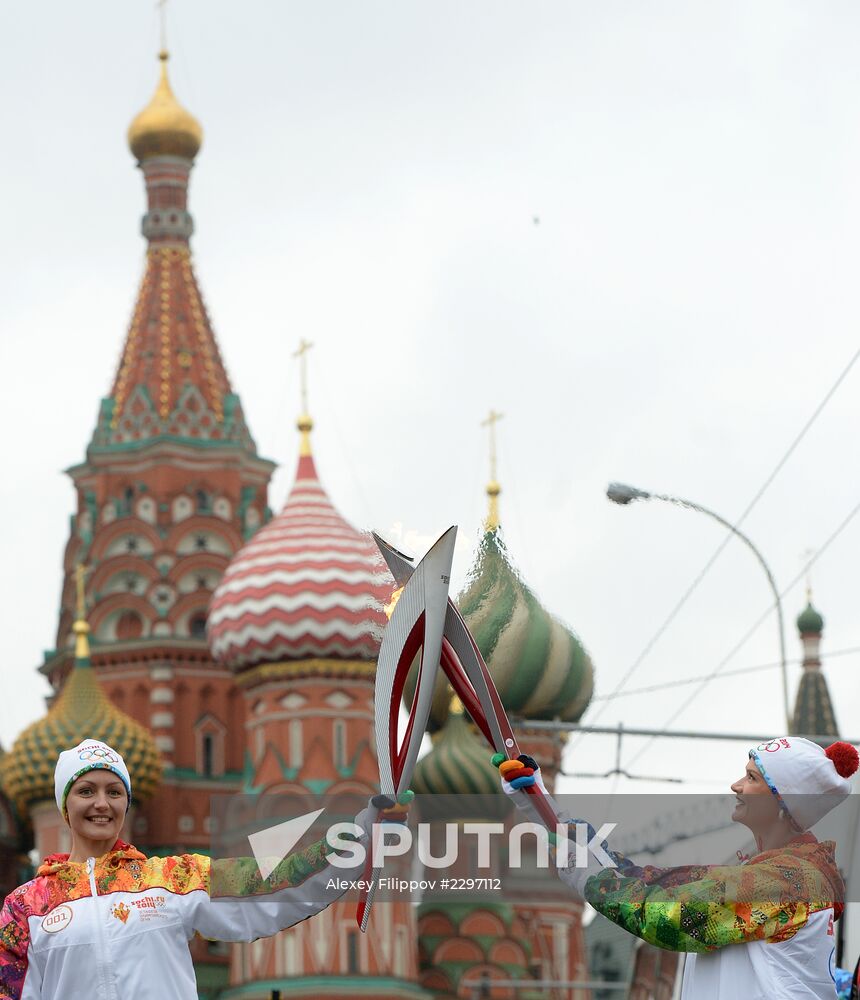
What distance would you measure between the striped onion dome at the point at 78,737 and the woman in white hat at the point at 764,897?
145ft

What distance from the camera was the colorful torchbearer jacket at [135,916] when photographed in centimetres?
681

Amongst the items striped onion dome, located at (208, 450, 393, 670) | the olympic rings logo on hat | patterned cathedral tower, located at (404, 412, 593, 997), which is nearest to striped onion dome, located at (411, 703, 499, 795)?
patterned cathedral tower, located at (404, 412, 593, 997)

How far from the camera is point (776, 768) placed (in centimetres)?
673

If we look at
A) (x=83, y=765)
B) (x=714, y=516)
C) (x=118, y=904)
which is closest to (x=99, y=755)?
(x=83, y=765)

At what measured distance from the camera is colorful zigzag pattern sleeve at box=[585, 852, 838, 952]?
21.8ft

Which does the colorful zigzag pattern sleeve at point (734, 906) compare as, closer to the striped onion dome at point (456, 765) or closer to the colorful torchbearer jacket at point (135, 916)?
the colorful torchbearer jacket at point (135, 916)

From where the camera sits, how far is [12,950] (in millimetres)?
6902

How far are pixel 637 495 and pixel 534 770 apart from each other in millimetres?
14063

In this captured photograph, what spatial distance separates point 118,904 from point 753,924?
1694 mm

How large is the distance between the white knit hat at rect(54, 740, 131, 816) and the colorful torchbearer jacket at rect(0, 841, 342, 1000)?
21cm

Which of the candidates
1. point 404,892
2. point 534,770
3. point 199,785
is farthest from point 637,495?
point 199,785

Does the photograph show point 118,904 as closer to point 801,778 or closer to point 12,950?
point 12,950

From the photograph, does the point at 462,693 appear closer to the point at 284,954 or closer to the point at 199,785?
the point at 284,954

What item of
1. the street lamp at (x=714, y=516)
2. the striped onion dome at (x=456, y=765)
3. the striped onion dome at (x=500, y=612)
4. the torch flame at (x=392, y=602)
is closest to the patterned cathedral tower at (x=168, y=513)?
the striped onion dome at (x=456, y=765)
